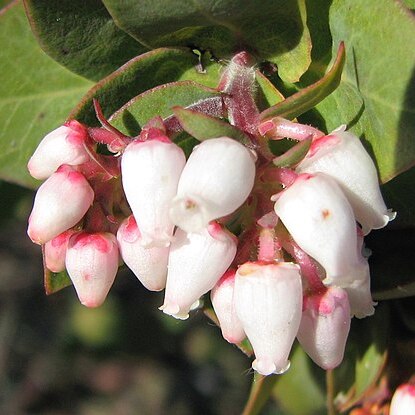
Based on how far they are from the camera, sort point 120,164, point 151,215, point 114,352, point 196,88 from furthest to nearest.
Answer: point 114,352, point 196,88, point 120,164, point 151,215

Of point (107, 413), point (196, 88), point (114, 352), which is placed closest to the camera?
point (196, 88)

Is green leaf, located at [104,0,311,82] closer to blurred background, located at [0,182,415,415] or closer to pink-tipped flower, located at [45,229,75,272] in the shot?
pink-tipped flower, located at [45,229,75,272]

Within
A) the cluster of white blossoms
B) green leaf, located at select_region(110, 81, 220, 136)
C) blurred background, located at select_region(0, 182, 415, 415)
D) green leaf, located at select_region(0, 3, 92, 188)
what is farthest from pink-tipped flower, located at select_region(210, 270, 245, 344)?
blurred background, located at select_region(0, 182, 415, 415)

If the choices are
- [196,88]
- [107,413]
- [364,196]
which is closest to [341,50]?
[364,196]

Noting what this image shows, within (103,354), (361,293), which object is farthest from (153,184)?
(103,354)

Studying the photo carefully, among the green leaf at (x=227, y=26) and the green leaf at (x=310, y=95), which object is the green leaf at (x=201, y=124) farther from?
the green leaf at (x=227, y=26)

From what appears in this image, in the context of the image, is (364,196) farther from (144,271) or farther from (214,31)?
(214,31)
